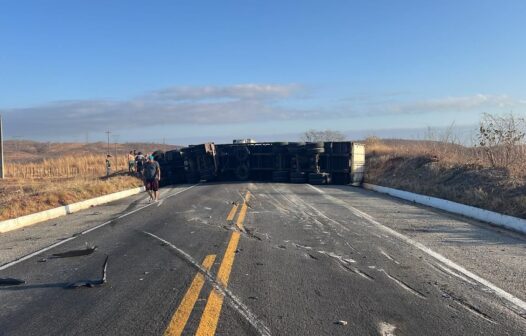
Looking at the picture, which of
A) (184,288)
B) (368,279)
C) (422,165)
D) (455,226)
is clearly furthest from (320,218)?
(422,165)

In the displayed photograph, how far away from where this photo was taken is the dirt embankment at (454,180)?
13.8m

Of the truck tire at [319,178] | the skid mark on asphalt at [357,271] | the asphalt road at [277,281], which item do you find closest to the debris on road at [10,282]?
the asphalt road at [277,281]

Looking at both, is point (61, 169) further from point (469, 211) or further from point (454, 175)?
point (469, 211)

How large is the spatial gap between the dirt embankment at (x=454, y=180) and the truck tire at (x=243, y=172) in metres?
7.27

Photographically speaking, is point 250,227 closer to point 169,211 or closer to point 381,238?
point 381,238

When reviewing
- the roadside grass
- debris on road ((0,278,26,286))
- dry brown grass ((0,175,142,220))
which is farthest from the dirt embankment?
dry brown grass ((0,175,142,220))

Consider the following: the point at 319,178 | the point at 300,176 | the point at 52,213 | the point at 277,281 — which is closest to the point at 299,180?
the point at 300,176

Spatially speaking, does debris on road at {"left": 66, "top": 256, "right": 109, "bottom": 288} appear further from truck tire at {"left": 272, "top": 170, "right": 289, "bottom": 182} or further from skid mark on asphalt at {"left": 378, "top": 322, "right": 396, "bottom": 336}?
truck tire at {"left": 272, "top": 170, "right": 289, "bottom": 182}

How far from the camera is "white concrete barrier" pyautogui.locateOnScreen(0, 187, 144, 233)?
1291 centimetres

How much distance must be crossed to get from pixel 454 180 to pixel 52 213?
1514cm

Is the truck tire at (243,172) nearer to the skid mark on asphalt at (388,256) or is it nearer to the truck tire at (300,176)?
the truck tire at (300,176)

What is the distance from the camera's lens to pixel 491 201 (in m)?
14.0

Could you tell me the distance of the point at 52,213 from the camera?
15.2m

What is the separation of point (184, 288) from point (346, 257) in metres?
3.06
